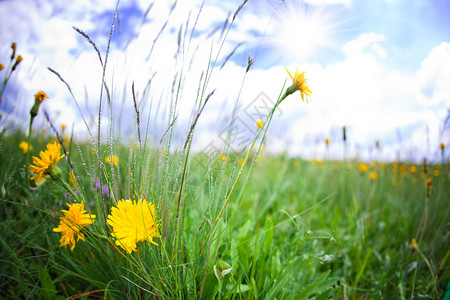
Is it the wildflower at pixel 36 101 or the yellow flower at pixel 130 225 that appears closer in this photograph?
the yellow flower at pixel 130 225

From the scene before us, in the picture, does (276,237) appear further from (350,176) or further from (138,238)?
(350,176)

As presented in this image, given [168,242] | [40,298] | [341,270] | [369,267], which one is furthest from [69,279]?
[369,267]

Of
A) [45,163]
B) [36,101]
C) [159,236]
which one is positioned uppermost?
[36,101]

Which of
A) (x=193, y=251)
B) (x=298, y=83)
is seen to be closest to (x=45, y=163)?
(x=193, y=251)

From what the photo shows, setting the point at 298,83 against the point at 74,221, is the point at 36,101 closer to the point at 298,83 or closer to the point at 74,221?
the point at 74,221

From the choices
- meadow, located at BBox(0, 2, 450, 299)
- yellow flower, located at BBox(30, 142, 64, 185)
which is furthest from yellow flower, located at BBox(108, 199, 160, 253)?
yellow flower, located at BBox(30, 142, 64, 185)

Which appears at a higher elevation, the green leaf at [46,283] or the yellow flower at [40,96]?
the yellow flower at [40,96]

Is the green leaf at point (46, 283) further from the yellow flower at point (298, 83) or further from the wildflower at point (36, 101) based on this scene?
the yellow flower at point (298, 83)

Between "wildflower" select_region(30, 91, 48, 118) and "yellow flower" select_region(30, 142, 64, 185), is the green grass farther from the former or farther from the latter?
"wildflower" select_region(30, 91, 48, 118)

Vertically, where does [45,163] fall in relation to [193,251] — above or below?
above

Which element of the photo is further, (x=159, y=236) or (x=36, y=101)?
(x=36, y=101)

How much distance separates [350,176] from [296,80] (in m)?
2.81

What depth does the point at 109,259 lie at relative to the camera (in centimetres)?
82

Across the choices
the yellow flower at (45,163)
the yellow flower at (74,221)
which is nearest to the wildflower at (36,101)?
the yellow flower at (45,163)
